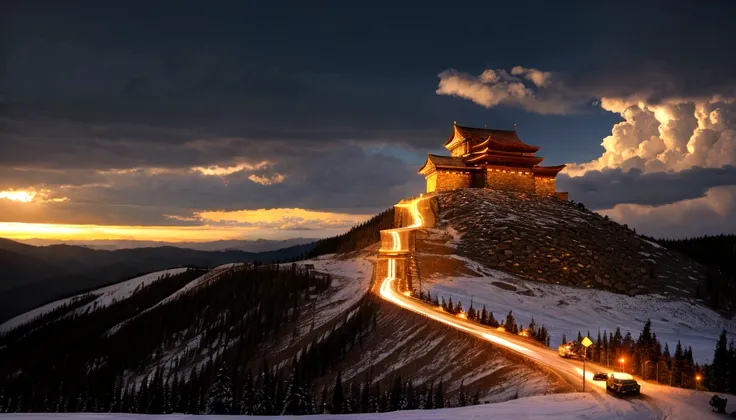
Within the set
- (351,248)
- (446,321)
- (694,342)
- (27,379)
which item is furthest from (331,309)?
(27,379)

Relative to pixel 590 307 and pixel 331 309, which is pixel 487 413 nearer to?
pixel 331 309

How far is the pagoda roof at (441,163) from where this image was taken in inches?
4471

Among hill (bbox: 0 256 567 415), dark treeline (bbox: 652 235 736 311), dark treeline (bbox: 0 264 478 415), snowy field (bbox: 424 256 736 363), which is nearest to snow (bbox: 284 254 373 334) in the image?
hill (bbox: 0 256 567 415)

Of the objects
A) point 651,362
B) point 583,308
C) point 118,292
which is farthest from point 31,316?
point 651,362

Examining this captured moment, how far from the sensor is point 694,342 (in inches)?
2410

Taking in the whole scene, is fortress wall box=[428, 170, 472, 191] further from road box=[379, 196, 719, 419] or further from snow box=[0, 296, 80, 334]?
snow box=[0, 296, 80, 334]

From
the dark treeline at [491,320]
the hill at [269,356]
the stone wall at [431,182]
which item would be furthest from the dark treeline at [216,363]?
the stone wall at [431,182]

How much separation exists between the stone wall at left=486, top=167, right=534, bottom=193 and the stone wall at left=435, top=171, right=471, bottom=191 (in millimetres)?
4732

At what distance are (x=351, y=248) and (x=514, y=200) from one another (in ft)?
115

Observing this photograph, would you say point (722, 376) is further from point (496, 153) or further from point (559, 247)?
point (496, 153)

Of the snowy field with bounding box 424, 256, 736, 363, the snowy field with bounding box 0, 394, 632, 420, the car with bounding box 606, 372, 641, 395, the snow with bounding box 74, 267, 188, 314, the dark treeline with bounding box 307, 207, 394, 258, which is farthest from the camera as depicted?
the snow with bounding box 74, 267, 188, 314

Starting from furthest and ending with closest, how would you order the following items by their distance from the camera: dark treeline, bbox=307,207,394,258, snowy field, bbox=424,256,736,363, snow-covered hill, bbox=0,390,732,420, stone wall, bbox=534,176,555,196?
stone wall, bbox=534,176,555,196 < dark treeline, bbox=307,207,394,258 < snowy field, bbox=424,256,736,363 < snow-covered hill, bbox=0,390,732,420

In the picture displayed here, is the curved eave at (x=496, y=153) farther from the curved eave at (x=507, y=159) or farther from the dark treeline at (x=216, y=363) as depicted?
the dark treeline at (x=216, y=363)

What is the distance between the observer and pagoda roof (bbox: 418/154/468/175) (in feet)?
373
